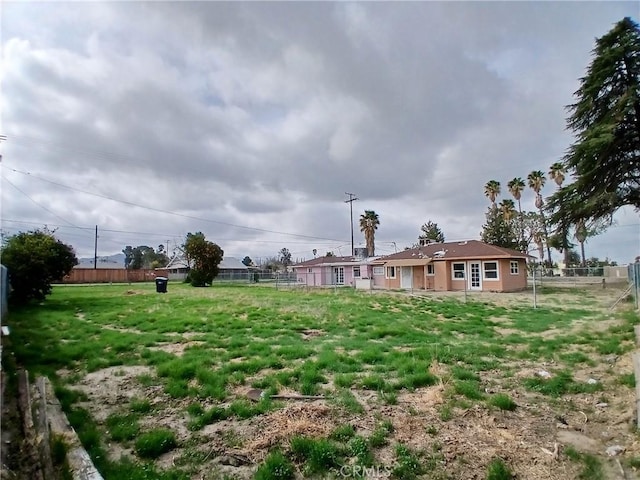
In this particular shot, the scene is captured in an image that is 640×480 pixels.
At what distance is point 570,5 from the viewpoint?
29.7 feet

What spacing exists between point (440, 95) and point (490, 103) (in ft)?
7.54

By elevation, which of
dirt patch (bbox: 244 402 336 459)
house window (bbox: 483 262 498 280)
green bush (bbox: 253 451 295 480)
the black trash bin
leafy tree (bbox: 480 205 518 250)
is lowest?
green bush (bbox: 253 451 295 480)

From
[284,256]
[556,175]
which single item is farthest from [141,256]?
[556,175]

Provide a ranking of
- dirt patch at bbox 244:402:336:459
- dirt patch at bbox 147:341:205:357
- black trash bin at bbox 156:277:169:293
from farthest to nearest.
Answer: black trash bin at bbox 156:277:169:293 < dirt patch at bbox 147:341:205:357 < dirt patch at bbox 244:402:336:459

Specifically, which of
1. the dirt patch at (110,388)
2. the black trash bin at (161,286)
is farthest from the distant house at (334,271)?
the dirt patch at (110,388)

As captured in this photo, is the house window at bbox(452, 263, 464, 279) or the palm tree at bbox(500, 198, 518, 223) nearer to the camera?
the house window at bbox(452, 263, 464, 279)

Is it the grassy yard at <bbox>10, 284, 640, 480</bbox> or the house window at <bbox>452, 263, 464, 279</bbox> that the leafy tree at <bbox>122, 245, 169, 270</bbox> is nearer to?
the house window at <bbox>452, 263, 464, 279</bbox>

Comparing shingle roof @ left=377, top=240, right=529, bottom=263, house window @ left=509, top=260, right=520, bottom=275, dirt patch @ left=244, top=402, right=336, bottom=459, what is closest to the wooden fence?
shingle roof @ left=377, top=240, right=529, bottom=263

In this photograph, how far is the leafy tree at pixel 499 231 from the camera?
4478cm

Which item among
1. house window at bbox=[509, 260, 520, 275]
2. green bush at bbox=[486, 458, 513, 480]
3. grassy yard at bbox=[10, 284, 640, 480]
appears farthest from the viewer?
house window at bbox=[509, 260, 520, 275]

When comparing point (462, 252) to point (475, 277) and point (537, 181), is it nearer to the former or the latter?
point (475, 277)

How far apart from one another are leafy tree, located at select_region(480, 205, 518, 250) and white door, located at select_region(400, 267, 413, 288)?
67.9 ft

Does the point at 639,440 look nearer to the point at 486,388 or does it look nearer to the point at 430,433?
the point at 486,388

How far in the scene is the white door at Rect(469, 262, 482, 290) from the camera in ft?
85.3
